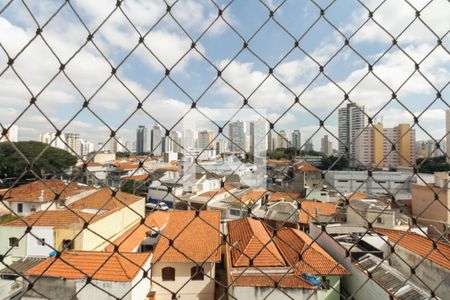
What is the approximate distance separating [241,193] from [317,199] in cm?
412

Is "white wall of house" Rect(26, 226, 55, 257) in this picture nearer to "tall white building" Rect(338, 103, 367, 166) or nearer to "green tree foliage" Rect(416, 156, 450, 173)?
"tall white building" Rect(338, 103, 367, 166)

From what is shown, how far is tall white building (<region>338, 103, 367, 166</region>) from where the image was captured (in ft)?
2.91

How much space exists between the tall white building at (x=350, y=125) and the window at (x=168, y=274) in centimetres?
341

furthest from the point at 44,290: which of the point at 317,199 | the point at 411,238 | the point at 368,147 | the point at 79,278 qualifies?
the point at 317,199

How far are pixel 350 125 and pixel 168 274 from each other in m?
3.57

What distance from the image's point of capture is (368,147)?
6.75 meters

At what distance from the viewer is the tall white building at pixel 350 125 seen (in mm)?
888

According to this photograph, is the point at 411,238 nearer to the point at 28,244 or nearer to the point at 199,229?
the point at 199,229

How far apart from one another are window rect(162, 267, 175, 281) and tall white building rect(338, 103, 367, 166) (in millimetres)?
3409

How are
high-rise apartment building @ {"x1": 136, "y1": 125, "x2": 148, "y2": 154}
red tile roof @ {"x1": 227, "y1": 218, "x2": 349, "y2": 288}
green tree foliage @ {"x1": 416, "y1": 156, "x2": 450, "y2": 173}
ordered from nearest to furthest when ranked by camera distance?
green tree foliage @ {"x1": 416, "y1": 156, "x2": 450, "y2": 173}, high-rise apartment building @ {"x1": 136, "y1": 125, "x2": 148, "y2": 154}, red tile roof @ {"x1": 227, "y1": 218, "x2": 349, "y2": 288}

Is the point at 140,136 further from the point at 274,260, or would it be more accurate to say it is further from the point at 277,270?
the point at 277,270

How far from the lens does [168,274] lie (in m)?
4.32

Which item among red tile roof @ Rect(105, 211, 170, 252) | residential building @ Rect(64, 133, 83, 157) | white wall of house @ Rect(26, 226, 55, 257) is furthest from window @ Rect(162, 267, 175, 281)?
residential building @ Rect(64, 133, 83, 157)

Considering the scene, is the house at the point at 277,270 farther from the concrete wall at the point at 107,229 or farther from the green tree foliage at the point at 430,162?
the concrete wall at the point at 107,229
